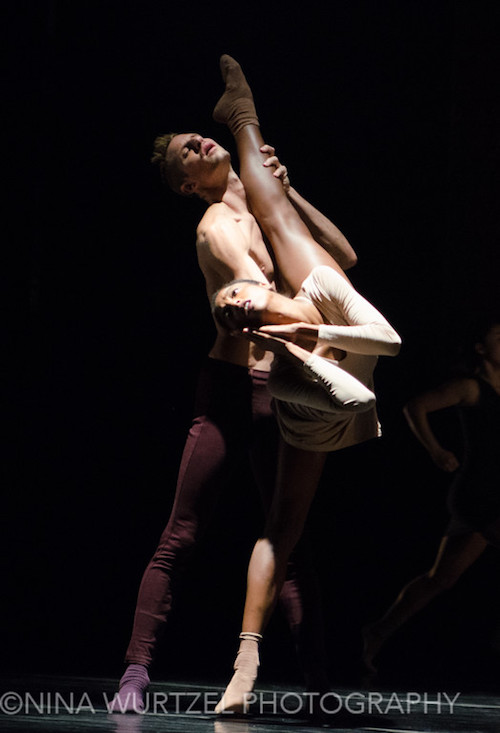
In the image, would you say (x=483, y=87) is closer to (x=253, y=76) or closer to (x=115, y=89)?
(x=253, y=76)

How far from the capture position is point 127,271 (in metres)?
4.12

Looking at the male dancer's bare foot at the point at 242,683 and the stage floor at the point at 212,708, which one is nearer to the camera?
the stage floor at the point at 212,708

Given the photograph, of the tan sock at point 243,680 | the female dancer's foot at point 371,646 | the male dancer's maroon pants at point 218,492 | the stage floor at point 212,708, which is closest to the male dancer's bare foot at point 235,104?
the male dancer's maroon pants at point 218,492

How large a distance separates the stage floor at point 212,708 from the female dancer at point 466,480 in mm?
603

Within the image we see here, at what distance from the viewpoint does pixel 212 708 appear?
2670mm

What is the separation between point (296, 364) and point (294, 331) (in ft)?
0.24

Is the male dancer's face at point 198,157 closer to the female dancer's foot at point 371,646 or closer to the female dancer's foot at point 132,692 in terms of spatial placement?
the female dancer's foot at point 132,692

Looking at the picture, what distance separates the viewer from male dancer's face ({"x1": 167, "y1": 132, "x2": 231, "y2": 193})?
9.13 ft

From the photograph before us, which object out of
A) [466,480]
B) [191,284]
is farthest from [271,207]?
[466,480]

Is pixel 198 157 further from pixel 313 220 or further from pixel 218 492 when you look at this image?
pixel 218 492

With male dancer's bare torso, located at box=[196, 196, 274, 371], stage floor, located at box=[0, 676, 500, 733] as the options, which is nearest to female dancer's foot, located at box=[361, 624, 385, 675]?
stage floor, located at box=[0, 676, 500, 733]

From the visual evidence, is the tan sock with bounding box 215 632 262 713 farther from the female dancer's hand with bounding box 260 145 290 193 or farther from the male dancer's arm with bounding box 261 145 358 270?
the female dancer's hand with bounding box 260 145 290 193

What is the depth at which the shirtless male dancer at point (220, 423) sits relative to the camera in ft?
8.63

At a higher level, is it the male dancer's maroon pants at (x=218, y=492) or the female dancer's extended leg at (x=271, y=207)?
the female dancer's extended leg at (x=271, y=207)
